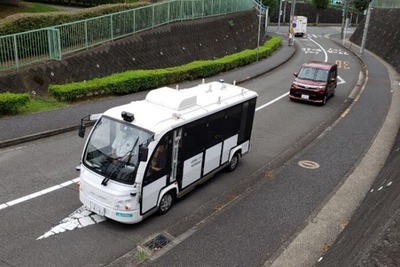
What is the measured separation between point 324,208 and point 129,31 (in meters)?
15.9

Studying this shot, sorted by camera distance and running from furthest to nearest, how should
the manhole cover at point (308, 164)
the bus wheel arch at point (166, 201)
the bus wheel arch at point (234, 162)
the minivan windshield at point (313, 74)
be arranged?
the minivan windshield at point (313, 74), the manhole cover at point (308, 164), the bus wheel arch at point (234, 162), the bus wheel arch at point (166, 201)

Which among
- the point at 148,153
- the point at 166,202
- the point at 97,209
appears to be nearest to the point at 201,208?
the point at 166,202

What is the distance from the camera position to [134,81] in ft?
59.9

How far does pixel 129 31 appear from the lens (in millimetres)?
21656

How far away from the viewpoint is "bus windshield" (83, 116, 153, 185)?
7871 millimetres

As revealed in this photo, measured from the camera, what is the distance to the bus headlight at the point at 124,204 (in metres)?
7.77

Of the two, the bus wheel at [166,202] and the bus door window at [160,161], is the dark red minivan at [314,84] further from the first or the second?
the bus door window at [160,161]

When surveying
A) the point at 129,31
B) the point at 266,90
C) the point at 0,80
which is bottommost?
the point at 266,90


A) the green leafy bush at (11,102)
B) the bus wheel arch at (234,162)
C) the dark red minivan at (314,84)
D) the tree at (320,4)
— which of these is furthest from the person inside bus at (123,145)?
the tree at (320,4)

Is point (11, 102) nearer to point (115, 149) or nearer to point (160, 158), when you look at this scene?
point (115, 149)

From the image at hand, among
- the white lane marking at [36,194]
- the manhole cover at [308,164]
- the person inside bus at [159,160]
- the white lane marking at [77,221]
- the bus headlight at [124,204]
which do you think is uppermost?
the person inside bus at [159,160]

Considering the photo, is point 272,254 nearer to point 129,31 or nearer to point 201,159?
point 201,159

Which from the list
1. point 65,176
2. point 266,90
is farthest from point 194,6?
point 65,176

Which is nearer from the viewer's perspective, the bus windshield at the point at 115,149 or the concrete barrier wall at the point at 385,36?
the bus windshield at the point at 115,149
